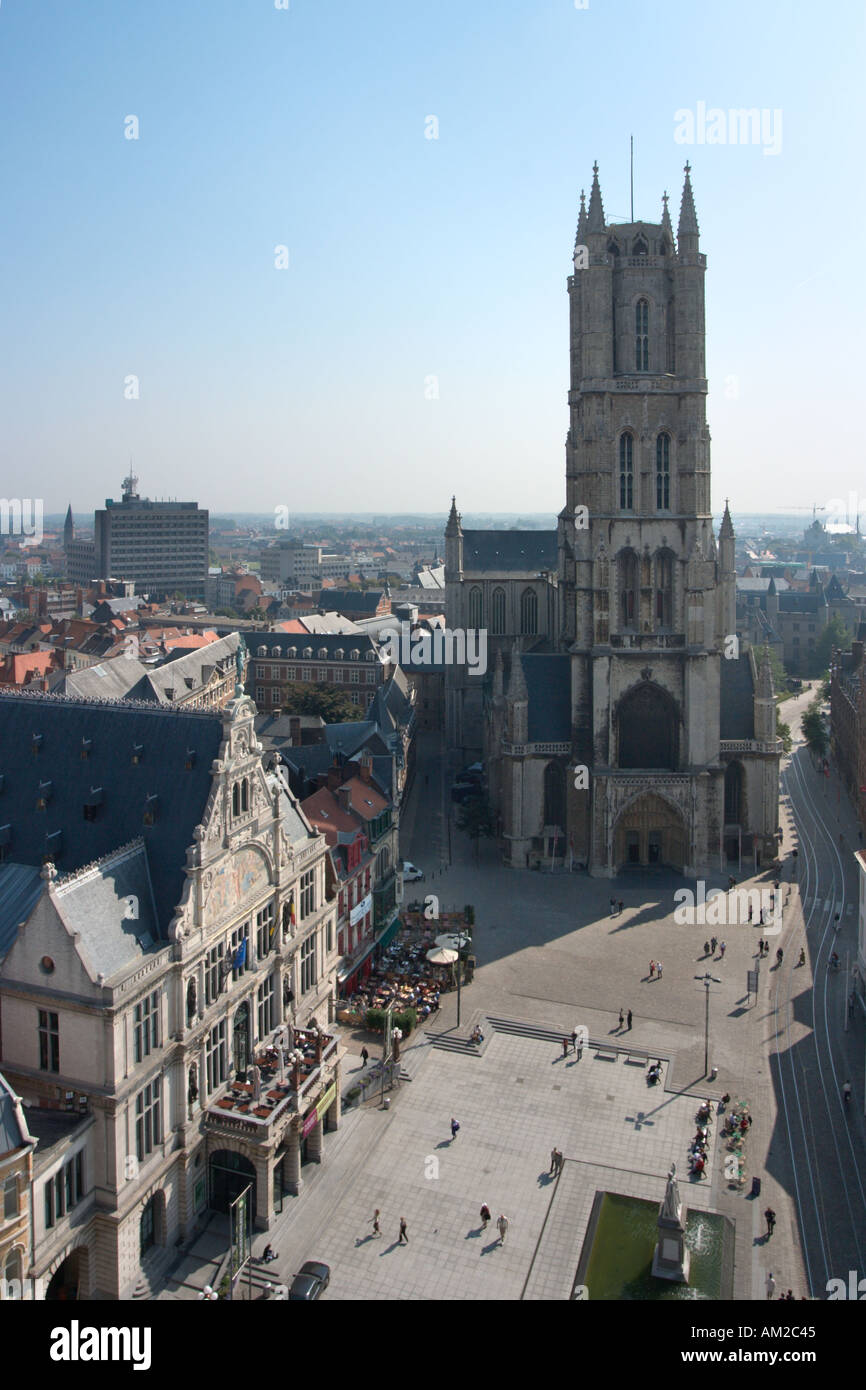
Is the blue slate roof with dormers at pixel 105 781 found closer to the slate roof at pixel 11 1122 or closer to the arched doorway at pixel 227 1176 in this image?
the arched doorway at pixel 227 1176

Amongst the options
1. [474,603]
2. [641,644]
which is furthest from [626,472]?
[474,603]

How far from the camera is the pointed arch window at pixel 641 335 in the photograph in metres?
91.0

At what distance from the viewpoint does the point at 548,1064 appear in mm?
59156

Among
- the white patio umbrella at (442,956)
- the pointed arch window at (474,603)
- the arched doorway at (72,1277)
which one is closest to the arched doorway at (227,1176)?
the arched doorway at (72,1277)

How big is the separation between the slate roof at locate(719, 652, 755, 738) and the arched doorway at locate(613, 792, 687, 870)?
8.23 meters

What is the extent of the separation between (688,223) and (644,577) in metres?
30.1

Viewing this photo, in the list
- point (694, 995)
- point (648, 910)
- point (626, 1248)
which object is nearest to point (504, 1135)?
point (626, 1248)

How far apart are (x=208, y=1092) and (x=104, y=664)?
221ft

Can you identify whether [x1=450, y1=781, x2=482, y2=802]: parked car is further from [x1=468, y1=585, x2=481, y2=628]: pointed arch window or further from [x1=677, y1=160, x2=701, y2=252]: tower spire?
[x1=677, y1=160, x2=701, y2=252]: tower spire

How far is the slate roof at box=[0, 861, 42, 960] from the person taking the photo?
41938 millimetres

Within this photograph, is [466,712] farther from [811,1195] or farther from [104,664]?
[811,1195]

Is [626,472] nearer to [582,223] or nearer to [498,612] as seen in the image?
[582,223]

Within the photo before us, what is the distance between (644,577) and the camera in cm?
8962

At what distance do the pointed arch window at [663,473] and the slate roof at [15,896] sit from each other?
62.0 metres
